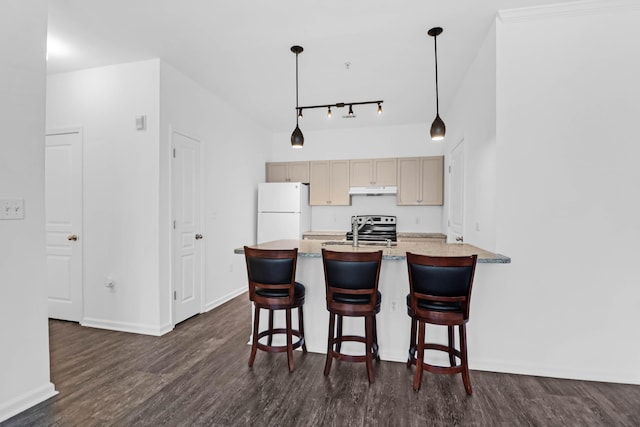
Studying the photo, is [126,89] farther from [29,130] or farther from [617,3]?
[617,3]

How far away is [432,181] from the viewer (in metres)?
5.25

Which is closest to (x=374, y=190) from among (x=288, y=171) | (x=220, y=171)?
(x=288, y=171)

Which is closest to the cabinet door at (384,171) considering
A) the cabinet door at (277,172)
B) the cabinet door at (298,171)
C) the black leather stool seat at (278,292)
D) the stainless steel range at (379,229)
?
the stainless steel range at (379,229)

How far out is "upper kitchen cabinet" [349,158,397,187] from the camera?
5430 millimetres

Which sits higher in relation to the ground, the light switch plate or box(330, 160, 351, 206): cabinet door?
box(330, 160, 351, 206): cabinet door

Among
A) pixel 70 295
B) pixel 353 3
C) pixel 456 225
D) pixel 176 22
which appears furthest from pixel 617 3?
pixel 70 295

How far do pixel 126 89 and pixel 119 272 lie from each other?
189 centimetres

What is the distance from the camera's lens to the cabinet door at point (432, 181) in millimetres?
5203

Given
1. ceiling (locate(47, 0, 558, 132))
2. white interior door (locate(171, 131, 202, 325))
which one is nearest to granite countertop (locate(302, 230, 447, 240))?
white interior door (locate(171, 131, 202, 325))

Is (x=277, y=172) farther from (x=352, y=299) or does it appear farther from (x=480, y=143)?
(x=352, y=299)

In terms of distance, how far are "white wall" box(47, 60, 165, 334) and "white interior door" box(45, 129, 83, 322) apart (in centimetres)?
10

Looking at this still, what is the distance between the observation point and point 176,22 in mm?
2574

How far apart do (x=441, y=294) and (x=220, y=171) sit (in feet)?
10.6

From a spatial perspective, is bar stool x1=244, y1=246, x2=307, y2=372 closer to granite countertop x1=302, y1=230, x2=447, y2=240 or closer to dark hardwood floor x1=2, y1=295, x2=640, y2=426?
dark hardwood floor x1=2, y1=295, x2=640, y2=426
